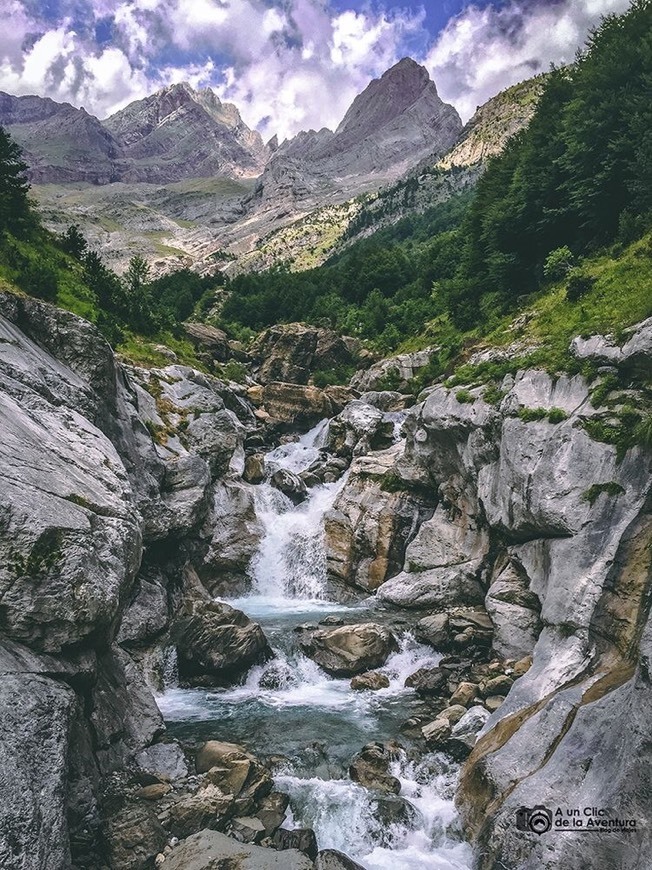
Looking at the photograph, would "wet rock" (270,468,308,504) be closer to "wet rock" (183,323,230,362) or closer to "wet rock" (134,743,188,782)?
"wet rock" (134,743,188,782)

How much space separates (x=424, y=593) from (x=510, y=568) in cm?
580

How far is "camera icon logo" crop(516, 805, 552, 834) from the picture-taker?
975cm

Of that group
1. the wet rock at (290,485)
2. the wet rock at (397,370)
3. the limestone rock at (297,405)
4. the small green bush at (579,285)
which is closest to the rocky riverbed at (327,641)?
the wet rock at (290,485)

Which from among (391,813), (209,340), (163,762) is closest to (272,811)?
(391,813)

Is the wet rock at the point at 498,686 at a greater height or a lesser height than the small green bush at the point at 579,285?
lesser

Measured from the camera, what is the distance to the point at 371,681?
778 inches

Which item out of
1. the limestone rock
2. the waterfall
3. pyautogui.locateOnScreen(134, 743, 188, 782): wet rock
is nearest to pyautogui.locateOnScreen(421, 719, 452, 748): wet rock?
pyautogui.locateOnScreen(134, 743, 188, 782): wet rock

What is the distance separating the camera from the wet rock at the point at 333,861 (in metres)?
10.5

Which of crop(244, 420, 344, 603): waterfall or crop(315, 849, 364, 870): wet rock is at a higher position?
crop(244, 420, 344, 603): waterfall

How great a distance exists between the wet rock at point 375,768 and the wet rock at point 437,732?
1158 millimetres

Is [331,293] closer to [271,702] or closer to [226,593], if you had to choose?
[226,593]

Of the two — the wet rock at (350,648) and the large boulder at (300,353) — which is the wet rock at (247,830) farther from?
the large boulder at (300,353)

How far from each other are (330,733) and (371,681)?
11.7ft

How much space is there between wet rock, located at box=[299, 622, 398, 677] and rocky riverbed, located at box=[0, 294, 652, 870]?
9 centimetres
